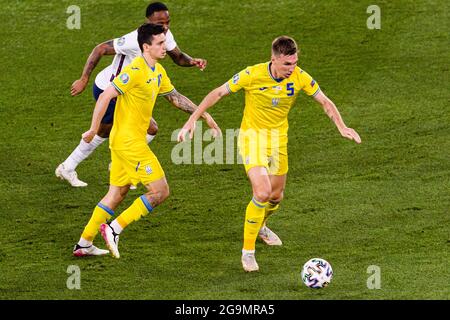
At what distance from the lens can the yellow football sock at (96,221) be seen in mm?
12586

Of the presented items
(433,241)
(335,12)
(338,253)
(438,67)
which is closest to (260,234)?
(338,253)

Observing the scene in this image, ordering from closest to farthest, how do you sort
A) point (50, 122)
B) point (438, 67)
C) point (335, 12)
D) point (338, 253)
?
point (338, 253) < point (50, 122) < point (438, 67) < point (335, 12)

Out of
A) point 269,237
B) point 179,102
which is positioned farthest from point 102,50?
point 269,237

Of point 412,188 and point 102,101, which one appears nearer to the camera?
point 102,101

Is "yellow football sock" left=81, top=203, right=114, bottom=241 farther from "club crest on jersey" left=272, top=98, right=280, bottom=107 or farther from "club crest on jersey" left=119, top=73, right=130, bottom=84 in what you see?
"club crest on jersey" left=272, top=98, right=280, bottom=107

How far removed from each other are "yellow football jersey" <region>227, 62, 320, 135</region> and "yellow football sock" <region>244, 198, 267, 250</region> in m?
0.93

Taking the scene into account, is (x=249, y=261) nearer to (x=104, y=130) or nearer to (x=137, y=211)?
(x=137, y=211)

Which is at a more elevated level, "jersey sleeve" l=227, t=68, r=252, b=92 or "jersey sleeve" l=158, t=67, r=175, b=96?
"jersey sleeve" l=158, t=67, r=175, b=96

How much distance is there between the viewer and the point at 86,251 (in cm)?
1269

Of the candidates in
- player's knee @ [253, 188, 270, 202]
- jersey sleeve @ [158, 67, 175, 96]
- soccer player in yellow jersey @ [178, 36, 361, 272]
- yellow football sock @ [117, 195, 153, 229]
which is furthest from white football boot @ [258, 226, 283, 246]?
jersey sleeve @ [158, 67, 175, 96]

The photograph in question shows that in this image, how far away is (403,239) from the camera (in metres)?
13.0

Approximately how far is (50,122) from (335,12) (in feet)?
20.1

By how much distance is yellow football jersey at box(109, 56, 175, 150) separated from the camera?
40.4 ft
